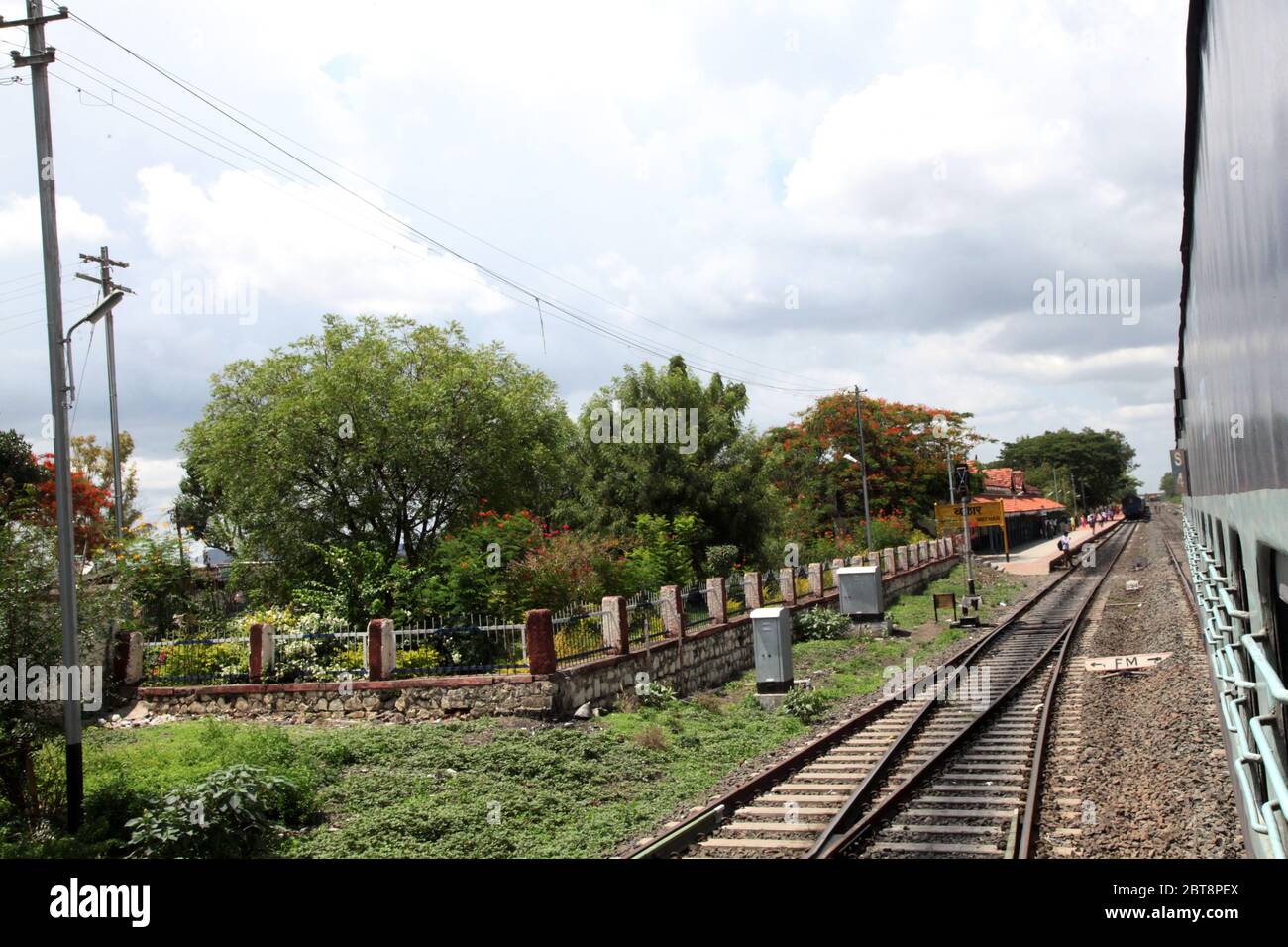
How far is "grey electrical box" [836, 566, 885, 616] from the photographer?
24.3 m

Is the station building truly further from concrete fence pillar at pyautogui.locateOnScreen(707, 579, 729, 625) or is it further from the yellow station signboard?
concrete fence pillar at pyautogui.locateOnScreen(707, 579, 729, 625)

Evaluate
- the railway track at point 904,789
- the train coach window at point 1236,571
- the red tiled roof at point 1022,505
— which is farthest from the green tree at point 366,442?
the red tiled roof at point 1022,505

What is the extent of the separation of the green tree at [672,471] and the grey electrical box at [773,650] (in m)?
13.2

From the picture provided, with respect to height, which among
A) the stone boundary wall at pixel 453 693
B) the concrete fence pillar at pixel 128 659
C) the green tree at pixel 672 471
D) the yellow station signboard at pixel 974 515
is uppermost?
the green tree at pixel 672 471

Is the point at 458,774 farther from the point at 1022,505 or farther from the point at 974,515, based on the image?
the point at 1022,505

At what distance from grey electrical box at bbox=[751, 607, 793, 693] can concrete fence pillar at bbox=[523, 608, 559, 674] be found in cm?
341

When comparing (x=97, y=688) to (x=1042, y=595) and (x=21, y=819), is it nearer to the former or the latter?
(x=21, y=819)

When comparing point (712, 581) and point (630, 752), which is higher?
point (712, 581)

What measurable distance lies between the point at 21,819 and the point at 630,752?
6545 mm

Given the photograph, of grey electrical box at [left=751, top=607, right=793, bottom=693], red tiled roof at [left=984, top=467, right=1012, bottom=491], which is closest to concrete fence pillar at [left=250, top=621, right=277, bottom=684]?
grey electrical box at [left=751, top=607, right=793, bottom=693]

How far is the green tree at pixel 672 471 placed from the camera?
29.4m

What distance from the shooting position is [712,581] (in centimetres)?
1934

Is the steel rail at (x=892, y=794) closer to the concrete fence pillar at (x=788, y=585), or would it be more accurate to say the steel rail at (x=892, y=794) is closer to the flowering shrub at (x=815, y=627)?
the flowering shrub at (x=815, y=627)
